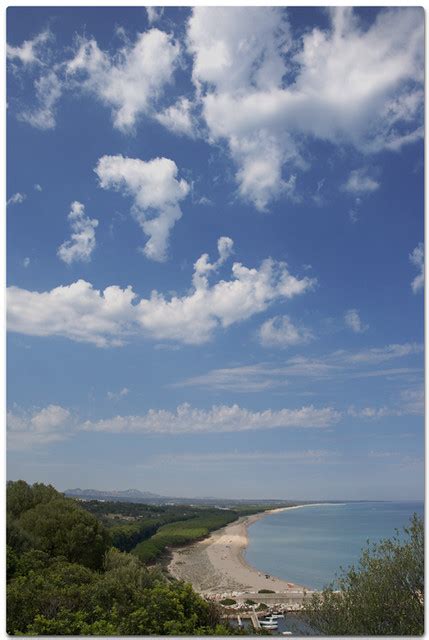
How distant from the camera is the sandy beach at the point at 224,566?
5125 mm

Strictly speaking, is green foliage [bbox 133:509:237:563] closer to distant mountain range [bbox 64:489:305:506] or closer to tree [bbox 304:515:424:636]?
distant mountain range [bbox 64:489:305:506]

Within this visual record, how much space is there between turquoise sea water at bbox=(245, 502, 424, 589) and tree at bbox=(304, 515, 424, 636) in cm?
11

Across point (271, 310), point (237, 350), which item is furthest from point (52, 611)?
point (271, 310)

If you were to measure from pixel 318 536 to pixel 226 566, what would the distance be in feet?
3.42

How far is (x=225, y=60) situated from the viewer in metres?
4.55

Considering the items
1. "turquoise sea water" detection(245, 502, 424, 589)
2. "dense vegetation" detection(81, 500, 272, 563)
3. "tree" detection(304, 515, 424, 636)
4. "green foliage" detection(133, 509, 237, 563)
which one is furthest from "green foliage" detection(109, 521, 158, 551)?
"tree" detection(304, 515, 424, 636)

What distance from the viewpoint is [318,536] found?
18.5ft

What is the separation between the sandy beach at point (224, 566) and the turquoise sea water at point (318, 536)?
0.55ft

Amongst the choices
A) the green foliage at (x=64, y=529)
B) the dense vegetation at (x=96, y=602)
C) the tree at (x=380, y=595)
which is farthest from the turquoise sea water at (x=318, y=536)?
the green foliage at (x=64, y=529)

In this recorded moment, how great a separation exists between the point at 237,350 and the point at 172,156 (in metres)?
1.80

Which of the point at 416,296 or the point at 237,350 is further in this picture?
the point at 237,350

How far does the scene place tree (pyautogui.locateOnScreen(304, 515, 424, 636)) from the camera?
3.97m

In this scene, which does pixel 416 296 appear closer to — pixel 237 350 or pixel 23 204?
pixel 237 350

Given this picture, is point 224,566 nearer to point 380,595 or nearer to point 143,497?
point 143,497
